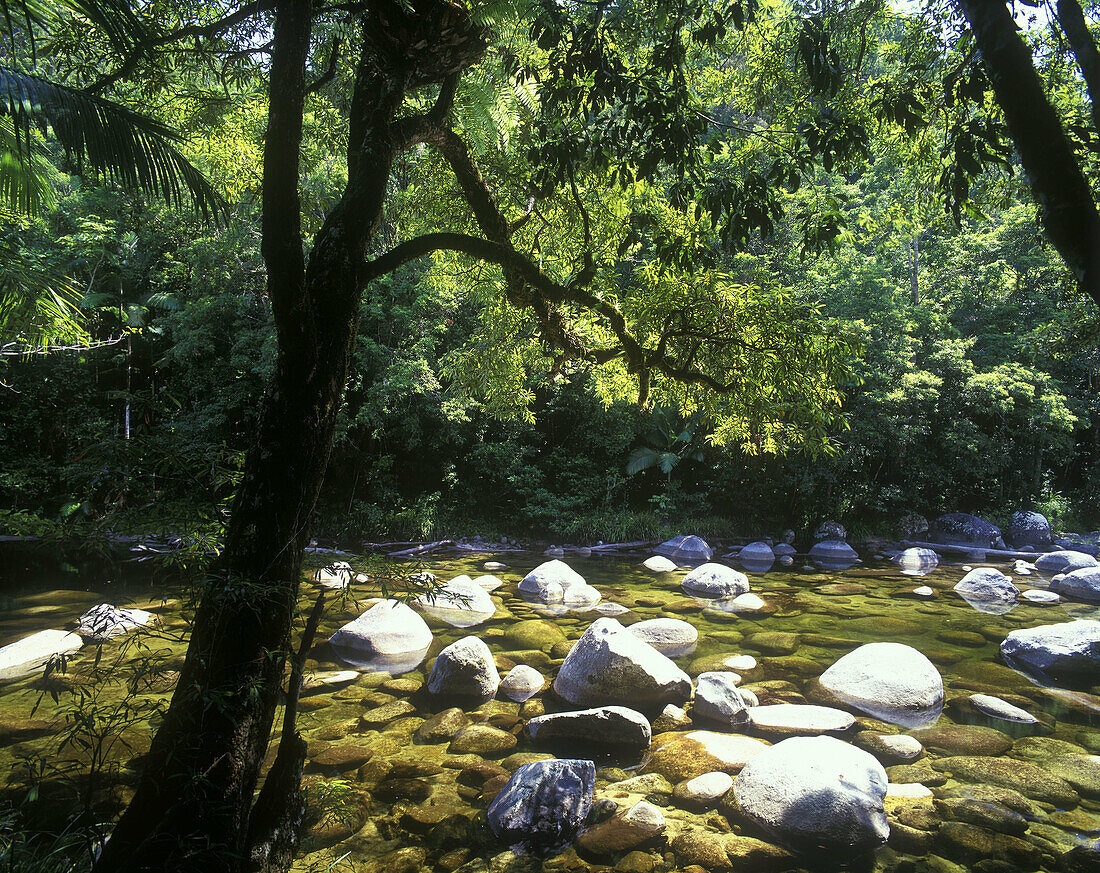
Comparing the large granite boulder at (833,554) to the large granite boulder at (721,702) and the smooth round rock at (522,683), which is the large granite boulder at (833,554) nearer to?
the large granite boulder at (721,702)

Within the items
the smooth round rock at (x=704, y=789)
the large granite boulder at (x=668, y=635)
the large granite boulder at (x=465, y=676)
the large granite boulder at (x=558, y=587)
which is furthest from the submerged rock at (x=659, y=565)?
the smooth round rock at (x=704, y=789)

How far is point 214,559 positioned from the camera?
2721 millimetres

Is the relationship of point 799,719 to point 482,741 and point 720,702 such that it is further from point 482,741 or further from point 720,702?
point 482,741

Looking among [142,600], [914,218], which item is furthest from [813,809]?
[142,600]

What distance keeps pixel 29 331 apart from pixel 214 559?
462 cm

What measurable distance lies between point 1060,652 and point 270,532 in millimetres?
8281

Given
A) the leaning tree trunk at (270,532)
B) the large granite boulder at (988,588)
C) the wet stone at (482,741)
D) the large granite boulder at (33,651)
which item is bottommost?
the large granite boulder at (988,588)

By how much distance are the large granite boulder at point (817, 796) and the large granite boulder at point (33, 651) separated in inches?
263

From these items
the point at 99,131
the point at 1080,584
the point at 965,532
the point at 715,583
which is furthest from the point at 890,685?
the point at 965,532

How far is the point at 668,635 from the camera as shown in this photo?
7.30 m

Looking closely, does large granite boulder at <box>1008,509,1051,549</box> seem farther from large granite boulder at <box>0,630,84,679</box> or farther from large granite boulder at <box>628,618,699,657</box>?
large granite boulder at <box>0,630,84,679</box>

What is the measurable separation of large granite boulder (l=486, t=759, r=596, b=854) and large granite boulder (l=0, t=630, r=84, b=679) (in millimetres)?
5165

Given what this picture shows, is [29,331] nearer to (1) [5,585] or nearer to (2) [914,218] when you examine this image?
(1) [5,585]

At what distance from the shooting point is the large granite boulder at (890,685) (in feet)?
18.1
